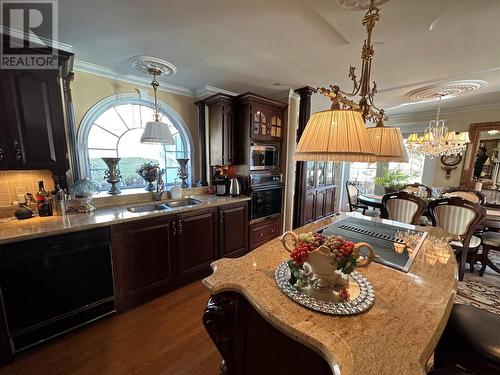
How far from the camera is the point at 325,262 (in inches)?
35.1

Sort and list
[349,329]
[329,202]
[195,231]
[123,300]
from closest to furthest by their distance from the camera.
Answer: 1. [349,329]
2. [123,300]
3. [195,231]
4. [329,202]

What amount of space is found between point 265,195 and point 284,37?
201 centimetres

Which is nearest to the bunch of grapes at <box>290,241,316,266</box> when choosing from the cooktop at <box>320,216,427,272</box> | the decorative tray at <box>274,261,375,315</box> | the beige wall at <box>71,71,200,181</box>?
the decorative tray at <box>274,261,375,315</box>

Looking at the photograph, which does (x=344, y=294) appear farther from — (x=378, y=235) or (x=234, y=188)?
(x=234, y=188)

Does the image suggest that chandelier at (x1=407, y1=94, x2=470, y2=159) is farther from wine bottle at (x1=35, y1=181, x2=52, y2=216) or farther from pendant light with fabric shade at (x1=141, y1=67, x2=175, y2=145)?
wine bottle at (x1=35, y1=181, x2=52, y2=216)

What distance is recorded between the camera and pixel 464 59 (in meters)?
2.12

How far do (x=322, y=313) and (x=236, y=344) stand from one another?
570mm

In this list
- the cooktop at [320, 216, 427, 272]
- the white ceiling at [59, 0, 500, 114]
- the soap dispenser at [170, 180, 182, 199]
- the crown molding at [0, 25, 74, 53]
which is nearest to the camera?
the cooktop at [320, 216, 427, 272]

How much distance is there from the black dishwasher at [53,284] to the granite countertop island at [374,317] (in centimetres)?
131

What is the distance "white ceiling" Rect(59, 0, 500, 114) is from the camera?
142 cm

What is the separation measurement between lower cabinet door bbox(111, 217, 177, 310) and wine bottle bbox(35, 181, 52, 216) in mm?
667

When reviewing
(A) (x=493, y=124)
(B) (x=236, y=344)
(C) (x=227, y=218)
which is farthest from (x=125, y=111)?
(A) (x=493, y=124)

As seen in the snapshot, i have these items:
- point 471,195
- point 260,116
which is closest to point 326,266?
point 260,116

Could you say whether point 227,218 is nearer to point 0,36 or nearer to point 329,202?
point 0,36
